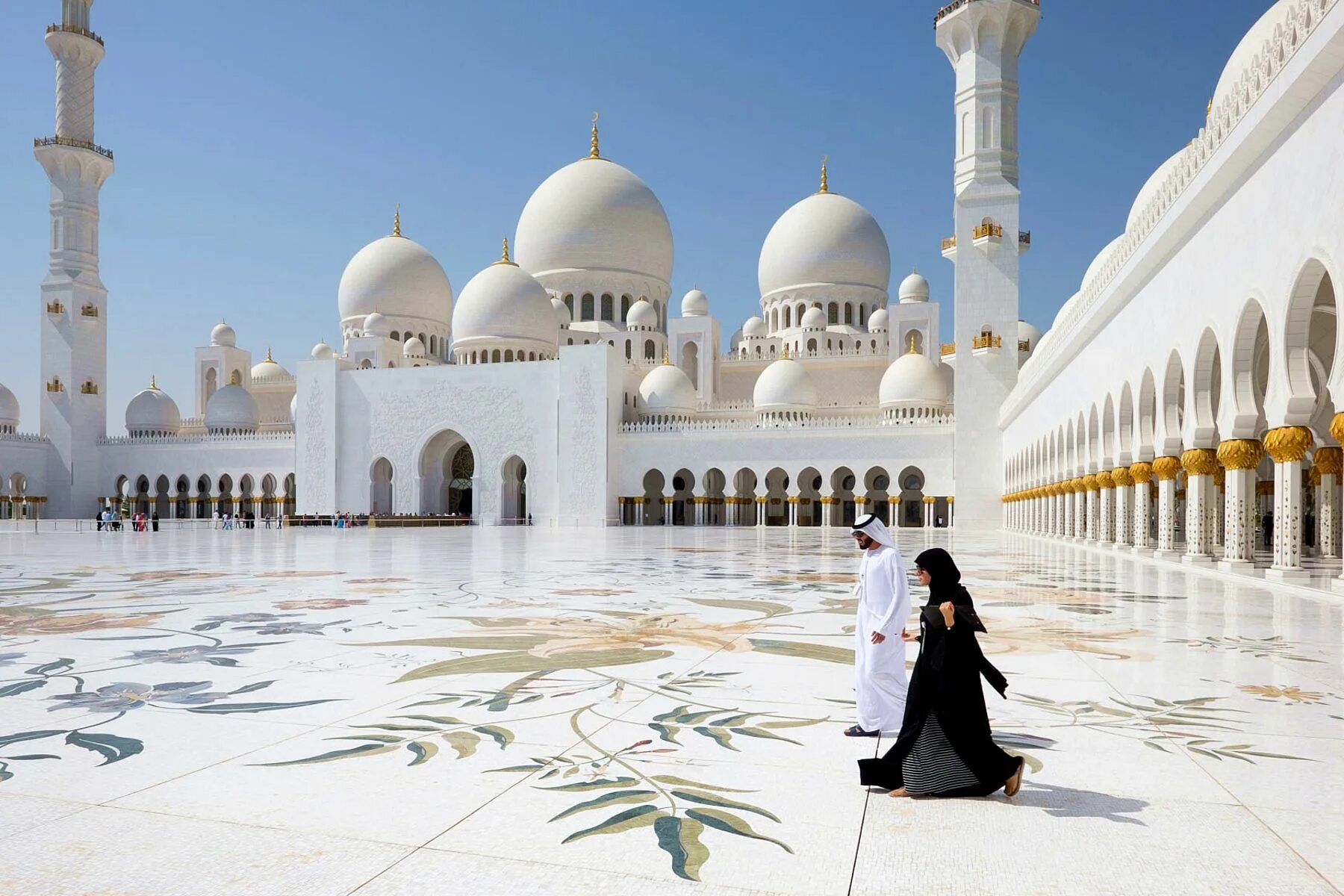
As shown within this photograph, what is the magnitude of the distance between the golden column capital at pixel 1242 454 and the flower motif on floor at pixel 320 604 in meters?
6.66

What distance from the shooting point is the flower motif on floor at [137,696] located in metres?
2.97

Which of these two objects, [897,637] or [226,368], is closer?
[897,637]

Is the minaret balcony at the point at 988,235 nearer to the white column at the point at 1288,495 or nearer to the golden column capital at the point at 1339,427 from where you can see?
the white column at the point at 1288,495

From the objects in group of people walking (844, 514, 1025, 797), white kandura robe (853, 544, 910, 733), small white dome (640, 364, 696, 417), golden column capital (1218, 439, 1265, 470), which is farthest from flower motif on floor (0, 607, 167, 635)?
small white dome (640, 364, 696, 417)

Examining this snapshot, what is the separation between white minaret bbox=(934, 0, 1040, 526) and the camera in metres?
20.6

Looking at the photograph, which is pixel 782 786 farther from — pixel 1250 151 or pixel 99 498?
pixel 99 498

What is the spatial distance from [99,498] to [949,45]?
27320mm

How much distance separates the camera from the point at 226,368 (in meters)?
34.8

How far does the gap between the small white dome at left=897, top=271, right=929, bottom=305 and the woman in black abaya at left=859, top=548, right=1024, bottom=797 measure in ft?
95.1

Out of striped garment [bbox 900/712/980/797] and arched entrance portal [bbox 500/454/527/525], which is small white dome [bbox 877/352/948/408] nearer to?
arched entrance portal [bbox 500/454/527/525]

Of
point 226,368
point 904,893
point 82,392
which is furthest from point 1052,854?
point 226,368

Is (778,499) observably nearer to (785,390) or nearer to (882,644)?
(785,390)

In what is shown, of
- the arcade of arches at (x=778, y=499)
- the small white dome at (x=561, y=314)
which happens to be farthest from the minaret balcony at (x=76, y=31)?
the arcade of arches at (x=778, y=499)

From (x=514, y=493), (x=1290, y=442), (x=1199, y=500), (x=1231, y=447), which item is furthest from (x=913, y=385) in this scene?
(x=1290, y=442)
